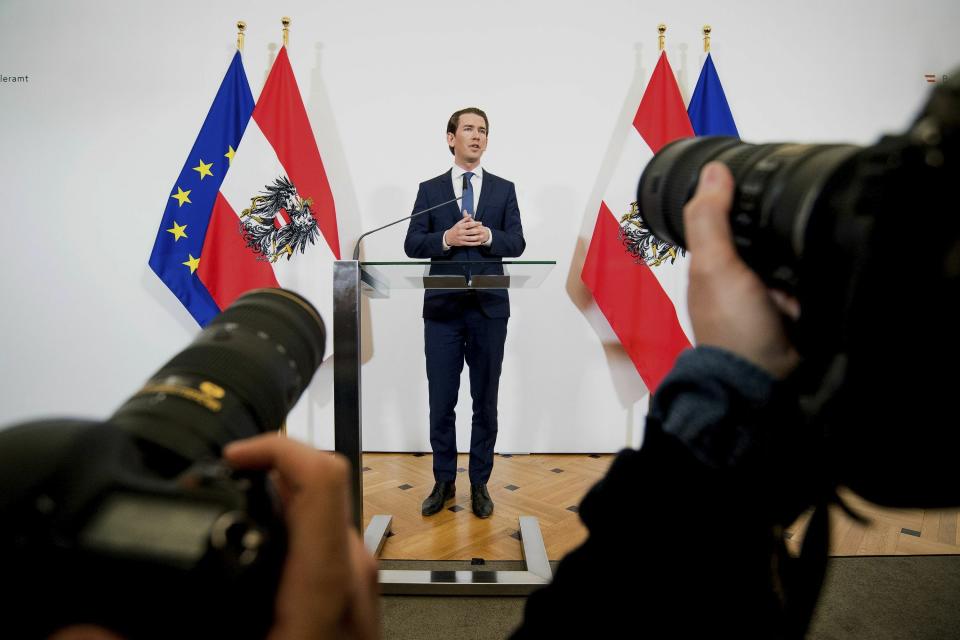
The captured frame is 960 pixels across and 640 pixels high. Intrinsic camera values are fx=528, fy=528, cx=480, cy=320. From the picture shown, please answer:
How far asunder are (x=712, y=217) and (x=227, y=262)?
2.14 m

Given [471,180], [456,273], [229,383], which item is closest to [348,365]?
[456,273]

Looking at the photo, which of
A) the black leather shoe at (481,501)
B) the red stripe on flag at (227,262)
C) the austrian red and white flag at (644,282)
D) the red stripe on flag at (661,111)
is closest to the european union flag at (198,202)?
the red stripe on flag at (227,262)

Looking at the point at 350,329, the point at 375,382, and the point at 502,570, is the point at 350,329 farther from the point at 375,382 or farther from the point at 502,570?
the point at 375,382

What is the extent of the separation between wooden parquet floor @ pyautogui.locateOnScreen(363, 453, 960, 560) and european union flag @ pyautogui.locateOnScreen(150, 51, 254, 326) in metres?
1.04

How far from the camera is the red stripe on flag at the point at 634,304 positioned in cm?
224

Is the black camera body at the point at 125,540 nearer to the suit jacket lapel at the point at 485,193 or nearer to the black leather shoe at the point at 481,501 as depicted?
the black leather shoe at the point at 481,501

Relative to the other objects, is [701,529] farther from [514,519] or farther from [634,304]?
[634,304]

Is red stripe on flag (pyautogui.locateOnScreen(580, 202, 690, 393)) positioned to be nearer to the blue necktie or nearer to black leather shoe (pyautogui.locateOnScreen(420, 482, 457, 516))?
the blue necktie

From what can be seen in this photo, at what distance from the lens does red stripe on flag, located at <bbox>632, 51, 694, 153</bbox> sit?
225 cm

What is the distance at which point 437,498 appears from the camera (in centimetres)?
183

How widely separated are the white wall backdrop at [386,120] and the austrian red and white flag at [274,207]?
0.52 feet

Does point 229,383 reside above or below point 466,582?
above

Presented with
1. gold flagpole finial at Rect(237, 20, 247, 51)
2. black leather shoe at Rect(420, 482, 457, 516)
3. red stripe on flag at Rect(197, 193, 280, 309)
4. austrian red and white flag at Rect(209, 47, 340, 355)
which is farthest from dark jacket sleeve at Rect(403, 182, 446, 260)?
gold flagpole finial at Rect(237, 20, 247, 51)

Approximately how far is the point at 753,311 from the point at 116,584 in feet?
1.21
